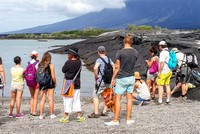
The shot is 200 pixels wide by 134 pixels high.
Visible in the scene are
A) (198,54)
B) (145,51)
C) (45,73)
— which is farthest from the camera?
(145,51)

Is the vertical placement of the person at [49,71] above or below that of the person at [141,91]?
above

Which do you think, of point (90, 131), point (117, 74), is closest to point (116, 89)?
point (117, 74)

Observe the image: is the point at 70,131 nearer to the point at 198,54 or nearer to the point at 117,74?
the point at 117,74

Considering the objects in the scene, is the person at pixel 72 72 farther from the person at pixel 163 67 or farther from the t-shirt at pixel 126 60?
the person at pixel 163 67

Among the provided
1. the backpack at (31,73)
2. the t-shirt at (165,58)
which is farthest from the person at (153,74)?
the backpack at (31,73)

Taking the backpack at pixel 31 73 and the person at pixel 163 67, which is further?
the person at pixel 163 67

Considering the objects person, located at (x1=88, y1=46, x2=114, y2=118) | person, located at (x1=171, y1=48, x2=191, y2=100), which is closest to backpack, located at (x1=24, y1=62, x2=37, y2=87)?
person, located at (x1=88, y1=46, x2=114, y2=118)

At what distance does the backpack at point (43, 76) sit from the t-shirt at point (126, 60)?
1922 mm

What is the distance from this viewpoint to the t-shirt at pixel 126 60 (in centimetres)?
916

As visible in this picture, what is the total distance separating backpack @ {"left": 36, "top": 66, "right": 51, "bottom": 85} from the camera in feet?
32.9

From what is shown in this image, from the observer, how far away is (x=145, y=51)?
3781 cm

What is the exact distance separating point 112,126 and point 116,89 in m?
0.86

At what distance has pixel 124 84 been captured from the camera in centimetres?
924

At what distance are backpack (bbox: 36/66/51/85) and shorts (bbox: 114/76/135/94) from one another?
186cm
